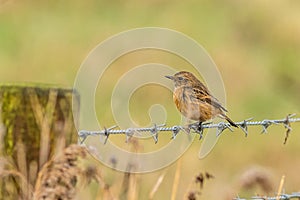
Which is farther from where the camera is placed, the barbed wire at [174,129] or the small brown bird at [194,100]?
the small brown bird at [194,100]

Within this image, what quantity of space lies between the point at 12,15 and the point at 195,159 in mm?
7403

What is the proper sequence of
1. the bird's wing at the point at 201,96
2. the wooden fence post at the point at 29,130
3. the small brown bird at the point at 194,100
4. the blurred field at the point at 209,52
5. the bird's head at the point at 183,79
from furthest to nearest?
the blurred field at the point at 209,52 → the bird's head at the point at 183,79 → the bird's wing at the point at 201,96 → the small brown bird at the point at 194,100 → the wooden fence post at the point at 29,130

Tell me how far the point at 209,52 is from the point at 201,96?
933 cm

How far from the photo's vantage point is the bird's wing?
8.25 meters

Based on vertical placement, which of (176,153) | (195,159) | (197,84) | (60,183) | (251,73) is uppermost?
(251,73)

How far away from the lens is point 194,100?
8297mm

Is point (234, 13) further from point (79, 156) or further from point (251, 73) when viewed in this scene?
point (79, 156)

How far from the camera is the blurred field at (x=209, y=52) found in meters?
14.4

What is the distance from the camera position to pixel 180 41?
57.0ft

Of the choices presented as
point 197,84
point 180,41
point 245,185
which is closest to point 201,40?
point 180,41

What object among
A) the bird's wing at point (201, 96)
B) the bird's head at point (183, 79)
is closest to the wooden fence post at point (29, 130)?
the bird's wing at point (201, 96)

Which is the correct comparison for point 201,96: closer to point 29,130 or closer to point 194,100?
point 194,100

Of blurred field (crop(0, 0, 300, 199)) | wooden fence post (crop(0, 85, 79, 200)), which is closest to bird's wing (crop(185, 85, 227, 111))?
wooden fence post (crop(0, 85, 79, 200))

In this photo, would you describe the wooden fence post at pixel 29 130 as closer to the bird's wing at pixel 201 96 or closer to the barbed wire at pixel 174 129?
the barbed wire at pixel 174 129
